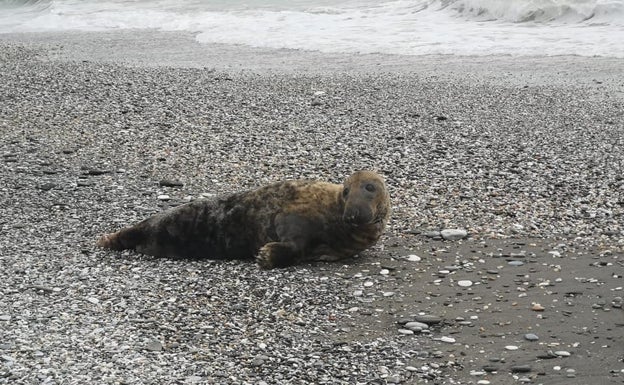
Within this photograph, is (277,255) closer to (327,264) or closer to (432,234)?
(327,264)

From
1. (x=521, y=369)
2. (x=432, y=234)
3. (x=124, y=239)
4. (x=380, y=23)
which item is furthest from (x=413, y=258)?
(x=380, y=23)

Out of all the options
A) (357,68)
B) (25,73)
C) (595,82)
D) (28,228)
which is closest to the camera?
(28,228)

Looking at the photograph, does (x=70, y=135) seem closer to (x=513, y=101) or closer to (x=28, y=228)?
(x=28, y=228)

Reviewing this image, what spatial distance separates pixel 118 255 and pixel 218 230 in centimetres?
76

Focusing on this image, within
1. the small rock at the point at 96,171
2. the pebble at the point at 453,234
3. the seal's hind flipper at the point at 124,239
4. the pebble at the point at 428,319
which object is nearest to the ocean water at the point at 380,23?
the small rock at the point at 96,171

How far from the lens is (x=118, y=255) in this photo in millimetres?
6398

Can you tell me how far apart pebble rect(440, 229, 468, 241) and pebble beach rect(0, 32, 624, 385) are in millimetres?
23

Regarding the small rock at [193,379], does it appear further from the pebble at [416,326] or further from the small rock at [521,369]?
the small rock at [521,369]

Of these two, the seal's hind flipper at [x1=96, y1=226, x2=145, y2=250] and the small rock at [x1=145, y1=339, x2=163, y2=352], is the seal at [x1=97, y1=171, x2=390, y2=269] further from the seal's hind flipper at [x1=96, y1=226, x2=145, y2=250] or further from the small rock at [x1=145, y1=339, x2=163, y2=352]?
the small rock at [x1=145, y1=339, x2=163, y2=352]

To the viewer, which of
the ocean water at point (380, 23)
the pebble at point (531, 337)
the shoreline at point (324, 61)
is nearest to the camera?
the pebble at point (531, 337)

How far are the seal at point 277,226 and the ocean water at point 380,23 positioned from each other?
35.7 feet

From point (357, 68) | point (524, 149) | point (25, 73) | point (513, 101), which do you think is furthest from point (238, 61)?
point (524, 149)

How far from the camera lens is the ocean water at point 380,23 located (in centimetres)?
1733

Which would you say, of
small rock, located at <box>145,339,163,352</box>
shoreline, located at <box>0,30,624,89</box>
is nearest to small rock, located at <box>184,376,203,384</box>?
small rock, located at <box>145,339,163,352</box>
